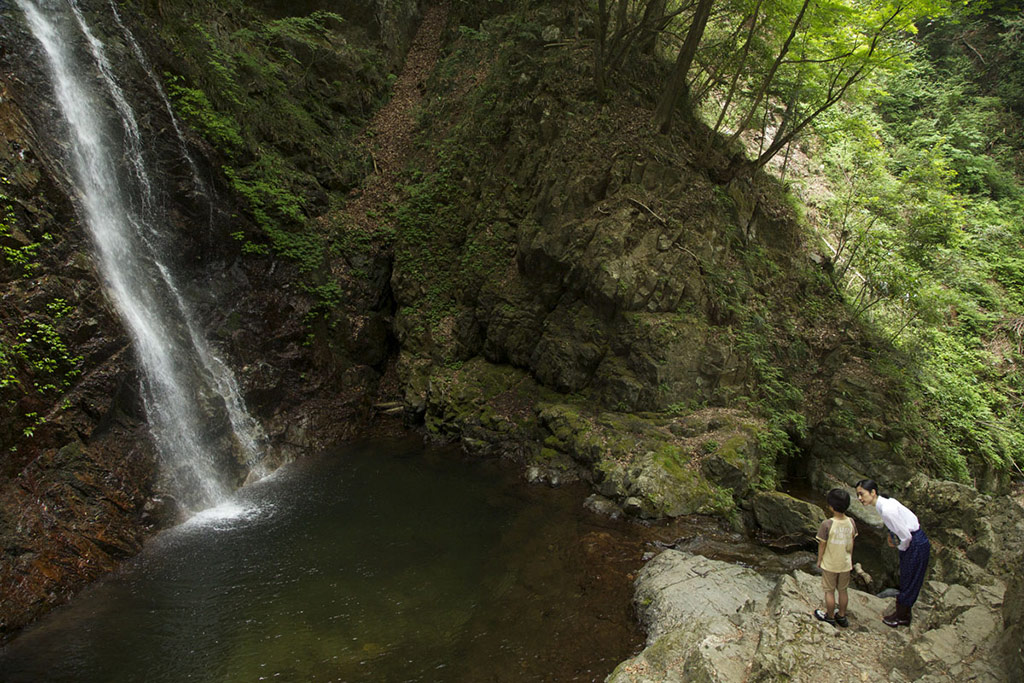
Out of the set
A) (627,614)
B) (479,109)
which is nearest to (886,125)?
(479,109)

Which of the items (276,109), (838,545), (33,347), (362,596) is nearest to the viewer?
(838,545)

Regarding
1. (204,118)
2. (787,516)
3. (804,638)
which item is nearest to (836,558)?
(804,638)

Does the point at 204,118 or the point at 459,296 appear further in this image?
the point at 459,296

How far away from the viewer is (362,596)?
6602 mm

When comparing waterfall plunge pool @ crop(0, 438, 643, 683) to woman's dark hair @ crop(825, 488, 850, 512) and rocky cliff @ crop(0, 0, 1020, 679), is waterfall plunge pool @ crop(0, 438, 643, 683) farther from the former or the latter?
woman's dark hair @ crop(825, 488, 850, 512)

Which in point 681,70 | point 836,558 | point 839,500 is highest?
point 681,70

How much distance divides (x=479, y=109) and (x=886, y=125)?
1386cm

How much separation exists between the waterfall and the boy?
935 cm

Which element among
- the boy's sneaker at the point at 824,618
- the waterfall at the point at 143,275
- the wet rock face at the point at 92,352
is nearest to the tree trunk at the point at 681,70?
the wet rock face at the point at 92,352

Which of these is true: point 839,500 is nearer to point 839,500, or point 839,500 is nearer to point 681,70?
point 839,500

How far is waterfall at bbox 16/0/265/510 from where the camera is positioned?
9.34m

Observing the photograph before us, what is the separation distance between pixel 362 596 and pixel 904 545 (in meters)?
5.99

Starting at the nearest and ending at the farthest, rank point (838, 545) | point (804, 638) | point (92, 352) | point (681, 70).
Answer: point (804, 638) → point (838, 545) → point (92, 352) → point (681, 70)

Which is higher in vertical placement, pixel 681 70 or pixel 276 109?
pixel 681 70
